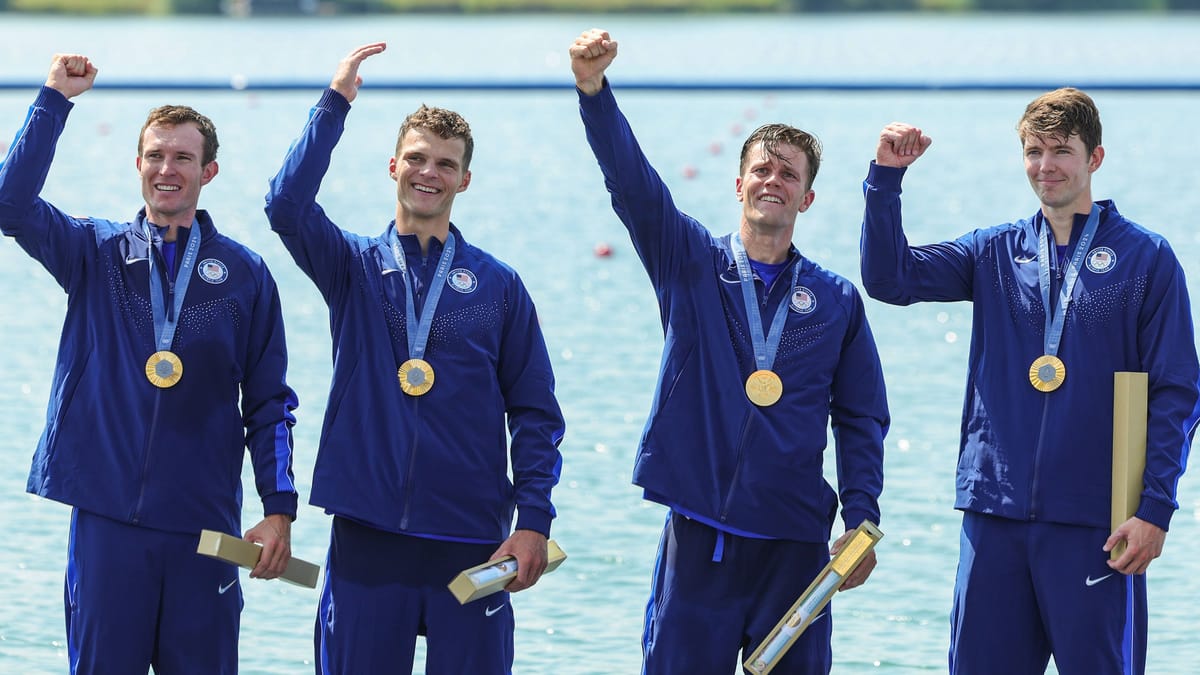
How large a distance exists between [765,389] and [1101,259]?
0.89m

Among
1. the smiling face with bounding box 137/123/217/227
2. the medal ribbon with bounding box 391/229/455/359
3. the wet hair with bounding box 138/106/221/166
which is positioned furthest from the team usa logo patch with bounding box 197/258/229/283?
the medal ribbon with bounding box 391/229/455/359

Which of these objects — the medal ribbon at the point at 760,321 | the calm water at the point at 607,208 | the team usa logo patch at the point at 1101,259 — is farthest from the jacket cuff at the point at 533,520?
the calm water at the point at 607,208

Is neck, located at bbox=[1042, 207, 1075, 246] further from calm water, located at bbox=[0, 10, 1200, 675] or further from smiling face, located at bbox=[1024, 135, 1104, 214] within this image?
calm water, located at bbox=[0, 10, 1200, 675]

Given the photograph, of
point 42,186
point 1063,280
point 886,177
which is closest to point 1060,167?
point 1063,280

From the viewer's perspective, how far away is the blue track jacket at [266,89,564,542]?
4.52 metres

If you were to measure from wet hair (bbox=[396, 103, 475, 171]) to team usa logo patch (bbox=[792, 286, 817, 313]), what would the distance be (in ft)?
2.83

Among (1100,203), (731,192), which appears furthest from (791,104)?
(1100,203)

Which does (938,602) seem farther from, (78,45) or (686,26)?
(686,26)

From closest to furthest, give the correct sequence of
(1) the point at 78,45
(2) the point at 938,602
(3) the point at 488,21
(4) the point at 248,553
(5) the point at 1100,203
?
(4) the point at 248,553
(5) the point at 1100,203
(2) the point at 938,602
(1) the point at 78,45
(3) the point at 488,21

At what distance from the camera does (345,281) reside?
4.65 meters

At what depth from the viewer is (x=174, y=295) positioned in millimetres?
4664

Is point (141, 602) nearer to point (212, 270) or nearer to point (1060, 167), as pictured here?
point (212, 270)

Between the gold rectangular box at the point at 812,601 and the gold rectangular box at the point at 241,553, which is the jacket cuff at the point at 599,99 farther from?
the gold rectangular box at the point at 241,553

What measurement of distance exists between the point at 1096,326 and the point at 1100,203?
1.30 feet
